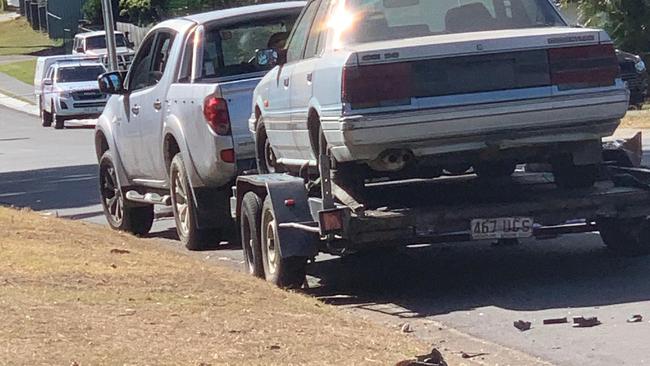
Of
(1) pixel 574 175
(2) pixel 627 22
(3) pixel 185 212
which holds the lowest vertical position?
(2) pixel 627 22

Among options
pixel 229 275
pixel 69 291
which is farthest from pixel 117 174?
pixel 69 291

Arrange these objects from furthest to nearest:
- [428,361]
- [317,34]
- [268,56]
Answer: [268,56]
[317,34]
[428,361]

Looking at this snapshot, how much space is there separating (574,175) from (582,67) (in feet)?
3.49

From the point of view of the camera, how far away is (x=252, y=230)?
432 inches

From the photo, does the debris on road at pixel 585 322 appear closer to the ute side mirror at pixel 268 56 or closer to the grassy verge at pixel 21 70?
the ute side mirror at pixel 268 56

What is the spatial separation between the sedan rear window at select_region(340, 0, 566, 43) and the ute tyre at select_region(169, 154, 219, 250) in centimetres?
329

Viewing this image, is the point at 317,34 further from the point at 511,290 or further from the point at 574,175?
the point at 511,290

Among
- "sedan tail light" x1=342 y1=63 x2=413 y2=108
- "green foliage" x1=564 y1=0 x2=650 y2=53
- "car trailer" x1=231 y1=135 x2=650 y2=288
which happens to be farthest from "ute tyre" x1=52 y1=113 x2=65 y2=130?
"sedan tail light" x1=342 y1=63 x2=413 y2=108

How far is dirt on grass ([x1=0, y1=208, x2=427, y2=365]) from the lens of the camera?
24.5 feet

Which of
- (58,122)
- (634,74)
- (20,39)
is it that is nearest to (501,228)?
(634,74)

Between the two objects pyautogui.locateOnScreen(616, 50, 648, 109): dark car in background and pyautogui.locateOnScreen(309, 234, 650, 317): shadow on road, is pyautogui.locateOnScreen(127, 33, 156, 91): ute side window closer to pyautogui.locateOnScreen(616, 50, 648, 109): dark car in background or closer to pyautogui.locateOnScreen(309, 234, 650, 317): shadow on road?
pyautogui.locateOnScreen(309, 234, 650, 317): shadow on road

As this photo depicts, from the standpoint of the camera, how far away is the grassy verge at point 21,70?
66294mm

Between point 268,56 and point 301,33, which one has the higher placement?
point 301,33

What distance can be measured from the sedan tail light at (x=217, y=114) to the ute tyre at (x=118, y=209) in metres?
3.20
